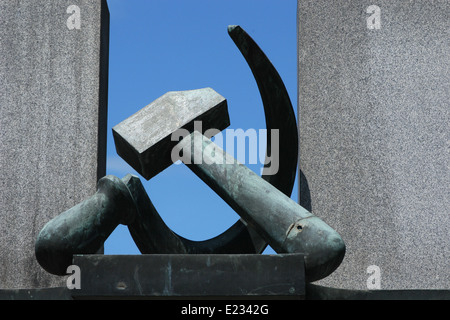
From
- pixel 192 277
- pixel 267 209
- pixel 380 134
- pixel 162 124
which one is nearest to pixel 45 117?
pixel 162 124

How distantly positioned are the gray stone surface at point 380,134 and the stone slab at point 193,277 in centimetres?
209

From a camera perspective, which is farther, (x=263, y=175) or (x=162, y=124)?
(x=263, y=175)

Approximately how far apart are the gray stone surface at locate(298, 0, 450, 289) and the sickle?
2.61 feet

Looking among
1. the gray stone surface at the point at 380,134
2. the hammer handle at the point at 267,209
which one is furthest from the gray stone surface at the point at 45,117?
the gray stone surface at the point at 380,134

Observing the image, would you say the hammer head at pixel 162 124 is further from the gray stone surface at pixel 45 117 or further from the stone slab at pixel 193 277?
the gray stone surface at pixel 45 117

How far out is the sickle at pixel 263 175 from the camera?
613cm

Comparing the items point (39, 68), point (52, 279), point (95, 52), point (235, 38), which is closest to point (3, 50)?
point (39, 68)

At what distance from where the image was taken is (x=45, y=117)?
7668 millimetres

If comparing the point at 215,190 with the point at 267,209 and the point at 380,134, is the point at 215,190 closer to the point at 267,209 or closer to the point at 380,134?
the point at 267,209

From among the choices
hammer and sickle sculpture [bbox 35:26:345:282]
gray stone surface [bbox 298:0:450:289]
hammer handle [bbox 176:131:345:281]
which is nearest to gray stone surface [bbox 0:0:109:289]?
hammer and sickle sculpture [bbox 35:26:345:282]

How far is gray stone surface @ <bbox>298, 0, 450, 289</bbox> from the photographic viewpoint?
7230mm

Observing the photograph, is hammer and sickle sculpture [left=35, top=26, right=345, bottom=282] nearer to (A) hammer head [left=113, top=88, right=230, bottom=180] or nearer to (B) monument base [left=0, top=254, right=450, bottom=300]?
(A) hammer head [left=113, top=88, right=230, bottom=180]

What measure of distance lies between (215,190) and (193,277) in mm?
948

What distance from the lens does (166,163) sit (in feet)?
20.3
